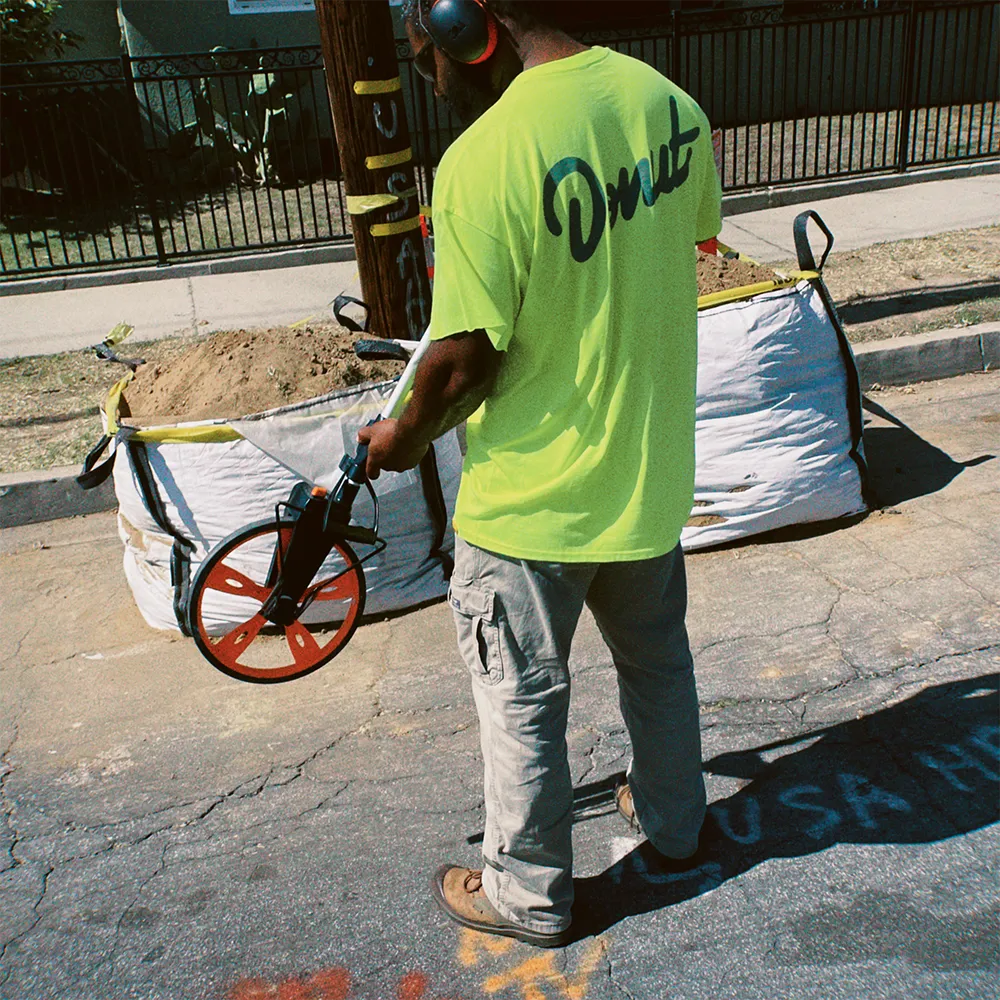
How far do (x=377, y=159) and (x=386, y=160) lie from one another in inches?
1.3

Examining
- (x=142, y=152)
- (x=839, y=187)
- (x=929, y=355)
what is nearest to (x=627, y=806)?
(x=929, y=355)

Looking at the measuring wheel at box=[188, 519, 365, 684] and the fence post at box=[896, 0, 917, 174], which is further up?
the fence post at box=[896, 0, 917, 174]

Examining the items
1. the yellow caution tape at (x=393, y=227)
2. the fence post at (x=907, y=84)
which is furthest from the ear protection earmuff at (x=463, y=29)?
the fence post at (x=907, y=84)

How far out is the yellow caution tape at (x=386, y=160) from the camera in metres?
3.96

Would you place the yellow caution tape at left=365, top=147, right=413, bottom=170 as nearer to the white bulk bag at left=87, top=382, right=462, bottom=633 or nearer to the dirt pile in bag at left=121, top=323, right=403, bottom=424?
the dirt pile in bag at left=121, top=323, right=403, bottom=424

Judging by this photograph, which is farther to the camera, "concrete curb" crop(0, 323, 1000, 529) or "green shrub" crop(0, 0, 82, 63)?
"green shrub" crop(0, 0, 82, 63)

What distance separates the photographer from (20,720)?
3.54 meters

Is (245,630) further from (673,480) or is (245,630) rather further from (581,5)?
(581,5)

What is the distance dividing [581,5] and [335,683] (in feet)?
7.24

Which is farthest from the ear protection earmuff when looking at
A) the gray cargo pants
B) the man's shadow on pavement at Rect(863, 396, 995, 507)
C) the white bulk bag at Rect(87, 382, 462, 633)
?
the man's shadow on pavement at Rect(863, 396, 995, 507)

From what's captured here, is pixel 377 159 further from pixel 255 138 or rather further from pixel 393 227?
pixel 255 138

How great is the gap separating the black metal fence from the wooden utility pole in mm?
4831

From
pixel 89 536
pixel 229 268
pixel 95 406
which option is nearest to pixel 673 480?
pixel 89 536

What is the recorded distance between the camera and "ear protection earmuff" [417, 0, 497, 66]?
2.05m
